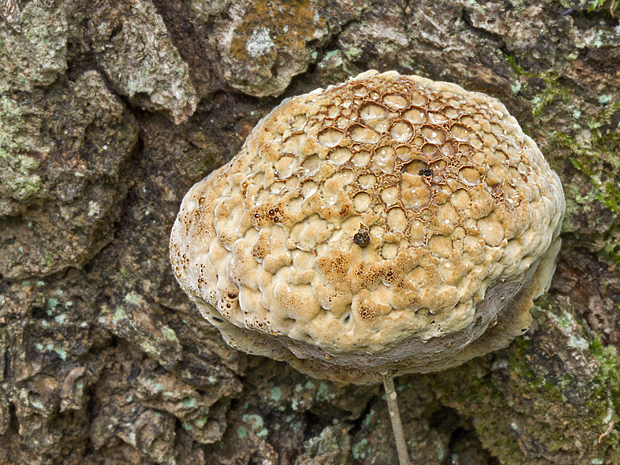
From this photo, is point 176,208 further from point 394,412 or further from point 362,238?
point 394,412

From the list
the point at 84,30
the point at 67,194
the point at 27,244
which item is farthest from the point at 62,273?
the point at 84,30

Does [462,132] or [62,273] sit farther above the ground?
[462,132]

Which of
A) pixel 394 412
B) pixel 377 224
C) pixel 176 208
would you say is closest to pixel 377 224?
pixel 377 224

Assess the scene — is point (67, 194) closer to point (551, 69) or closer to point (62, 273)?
point (62, 273)

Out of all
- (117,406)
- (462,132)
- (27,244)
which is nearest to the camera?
(462,132)

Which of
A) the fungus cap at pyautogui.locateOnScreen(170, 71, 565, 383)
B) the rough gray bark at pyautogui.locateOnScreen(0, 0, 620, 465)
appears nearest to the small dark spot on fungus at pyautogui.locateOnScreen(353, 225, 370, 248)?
the fungus cap at pyautogui.locateOnScreen(170, 71, 565, 383)

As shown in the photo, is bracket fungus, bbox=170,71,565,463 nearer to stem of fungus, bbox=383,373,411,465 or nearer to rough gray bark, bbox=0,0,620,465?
stem of fungus, bbox=383,373,411,465

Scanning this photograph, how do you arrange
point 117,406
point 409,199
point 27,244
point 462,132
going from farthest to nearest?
point 117,406 < point 27,244 < point 462,132 < point 409,199

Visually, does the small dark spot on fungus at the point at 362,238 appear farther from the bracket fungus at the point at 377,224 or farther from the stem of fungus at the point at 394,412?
the stem of fungus at the point at 394,412
